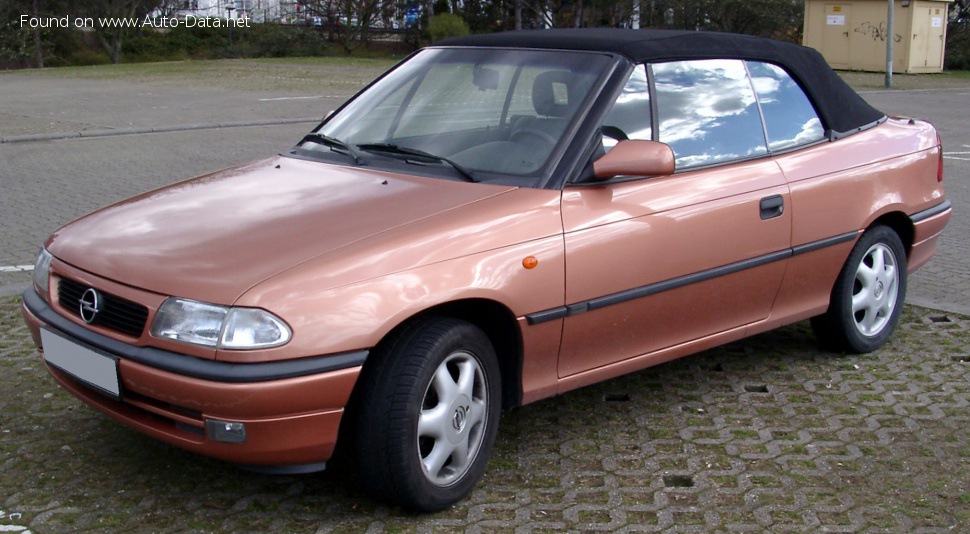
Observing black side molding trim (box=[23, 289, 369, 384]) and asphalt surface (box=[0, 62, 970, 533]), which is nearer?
black side molding trim (box=[23, 289, 369, 384])

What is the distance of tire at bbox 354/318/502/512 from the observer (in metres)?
3.52

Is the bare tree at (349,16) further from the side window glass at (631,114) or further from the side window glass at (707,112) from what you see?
the side window glass at (631,114)

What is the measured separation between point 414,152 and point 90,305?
53.8 inches

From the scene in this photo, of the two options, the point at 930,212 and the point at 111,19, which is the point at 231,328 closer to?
the point at 930,212

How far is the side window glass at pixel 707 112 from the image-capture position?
4.60 m

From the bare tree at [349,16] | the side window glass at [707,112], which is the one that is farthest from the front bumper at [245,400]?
the bare tree at [349,16]

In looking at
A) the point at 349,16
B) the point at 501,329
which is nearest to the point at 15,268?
the point at 501,329

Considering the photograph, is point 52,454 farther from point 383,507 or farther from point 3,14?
point 3,14

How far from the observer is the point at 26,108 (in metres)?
18.4

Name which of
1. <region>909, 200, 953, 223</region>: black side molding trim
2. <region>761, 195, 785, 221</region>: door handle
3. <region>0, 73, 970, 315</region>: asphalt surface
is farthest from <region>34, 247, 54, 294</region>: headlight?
<region>909, 200, 953, 223</region>: black side molding trim

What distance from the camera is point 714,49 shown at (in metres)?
4.91

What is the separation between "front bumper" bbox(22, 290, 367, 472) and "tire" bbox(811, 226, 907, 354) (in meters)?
2.84

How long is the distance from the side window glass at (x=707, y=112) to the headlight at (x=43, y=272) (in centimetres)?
238

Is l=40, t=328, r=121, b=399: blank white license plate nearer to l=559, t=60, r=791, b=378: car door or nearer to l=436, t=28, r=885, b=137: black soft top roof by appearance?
l=559, t=60, r=791, b=378: car door
